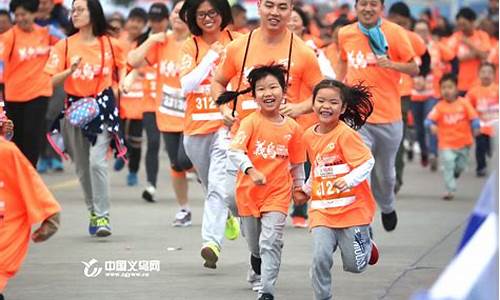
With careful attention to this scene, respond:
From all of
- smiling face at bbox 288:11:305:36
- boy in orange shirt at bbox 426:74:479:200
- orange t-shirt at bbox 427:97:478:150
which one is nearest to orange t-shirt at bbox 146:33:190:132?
smiling face at bbox 288:11:305:36

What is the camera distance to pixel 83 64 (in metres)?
12.5

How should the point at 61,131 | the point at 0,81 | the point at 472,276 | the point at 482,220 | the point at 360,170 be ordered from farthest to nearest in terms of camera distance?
the point at 0,81
the point at 61,131
the point at 360,170
the point at 482,220
the point at 472,276

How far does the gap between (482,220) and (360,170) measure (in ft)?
9.50

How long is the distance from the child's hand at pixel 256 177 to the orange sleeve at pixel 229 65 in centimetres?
116

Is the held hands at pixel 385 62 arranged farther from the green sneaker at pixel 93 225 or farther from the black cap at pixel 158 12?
the black cap at pixel 158 12

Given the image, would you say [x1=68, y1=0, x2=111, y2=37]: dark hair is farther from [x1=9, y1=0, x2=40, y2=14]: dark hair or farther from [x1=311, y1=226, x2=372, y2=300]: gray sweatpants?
[x1=311, y1=226, x2=372, y2=300]: gray sweatpants

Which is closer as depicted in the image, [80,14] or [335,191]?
[335,191]

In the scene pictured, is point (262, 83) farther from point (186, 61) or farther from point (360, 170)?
point (186, 61)

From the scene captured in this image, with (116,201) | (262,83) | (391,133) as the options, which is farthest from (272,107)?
(116,201)

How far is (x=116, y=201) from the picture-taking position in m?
15.8

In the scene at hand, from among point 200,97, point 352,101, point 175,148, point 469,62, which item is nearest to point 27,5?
point 175,148

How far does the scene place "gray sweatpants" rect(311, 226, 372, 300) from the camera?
827 cm

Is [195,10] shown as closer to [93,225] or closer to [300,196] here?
[300,196]

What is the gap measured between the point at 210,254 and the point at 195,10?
1.76 meters
